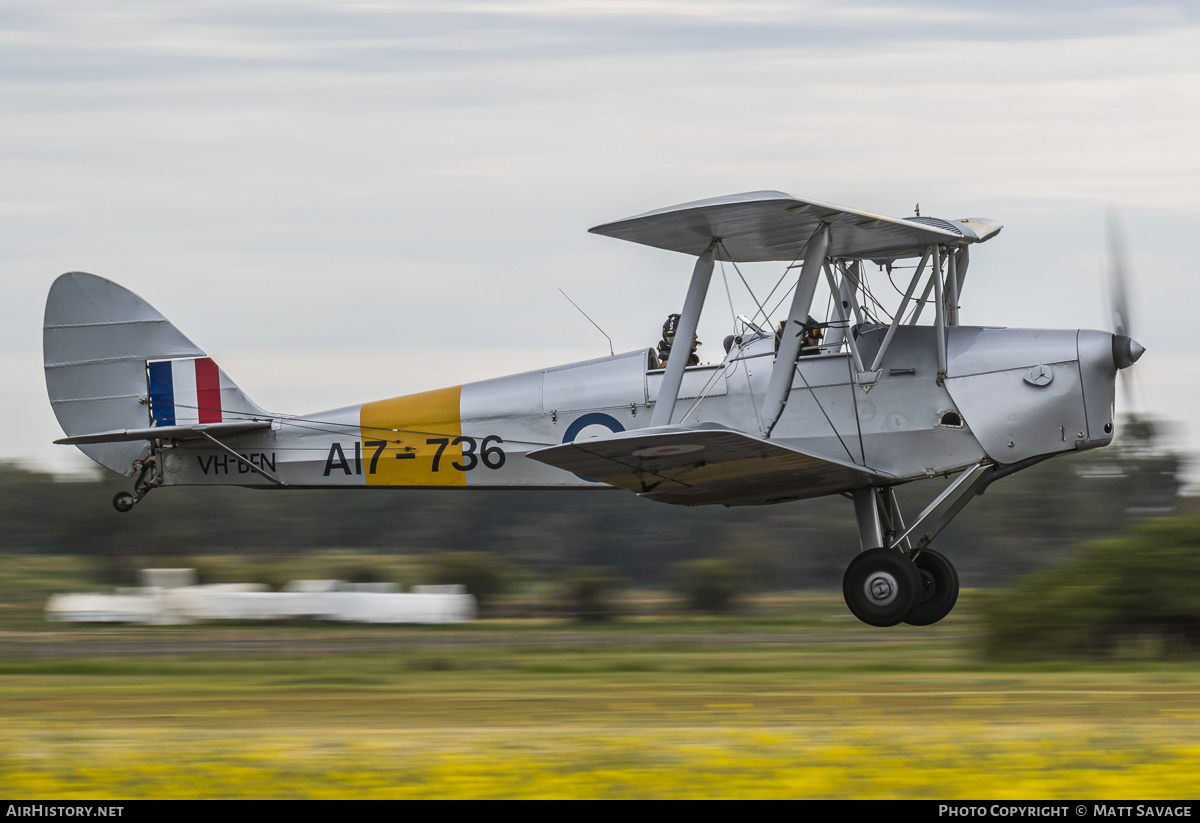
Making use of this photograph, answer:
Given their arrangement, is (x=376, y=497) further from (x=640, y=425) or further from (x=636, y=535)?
(x=640, y=425)

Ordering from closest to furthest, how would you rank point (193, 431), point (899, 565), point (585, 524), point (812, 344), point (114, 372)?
point (899, 565) < point (812, 344) < point (193, 431) < point (114, 372) < point (585, 524)

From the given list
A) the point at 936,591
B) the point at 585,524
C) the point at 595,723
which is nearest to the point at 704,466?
the point at 936,591

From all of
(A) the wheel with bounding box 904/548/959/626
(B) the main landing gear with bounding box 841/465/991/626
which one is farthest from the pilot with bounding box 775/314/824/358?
(A) the wheel with bounding box 904/548/959/626

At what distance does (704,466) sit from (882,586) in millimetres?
1795

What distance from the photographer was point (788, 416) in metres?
11.5

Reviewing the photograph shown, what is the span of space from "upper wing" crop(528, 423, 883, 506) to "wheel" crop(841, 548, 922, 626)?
0.67 meters

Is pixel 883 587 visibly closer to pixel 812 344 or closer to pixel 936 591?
pixel 936 591

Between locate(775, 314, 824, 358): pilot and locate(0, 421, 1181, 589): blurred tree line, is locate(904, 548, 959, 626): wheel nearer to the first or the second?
locate(775, 314, 824, 358): pilot

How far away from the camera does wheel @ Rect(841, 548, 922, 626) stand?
10898mm

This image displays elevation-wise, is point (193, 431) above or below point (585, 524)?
above

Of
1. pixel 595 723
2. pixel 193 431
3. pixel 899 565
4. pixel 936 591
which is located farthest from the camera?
pixel 193 431

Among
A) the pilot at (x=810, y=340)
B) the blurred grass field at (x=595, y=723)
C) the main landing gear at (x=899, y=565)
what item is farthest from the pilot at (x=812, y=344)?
the blurred grass field at (x=595, y=723)

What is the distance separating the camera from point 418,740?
7.05m
